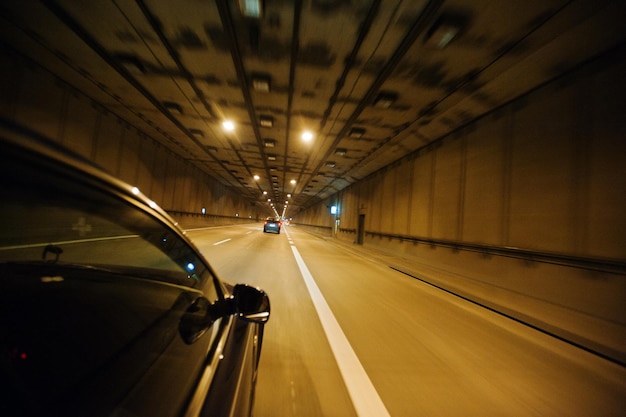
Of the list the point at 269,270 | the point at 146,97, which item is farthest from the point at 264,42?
the point at 146,97

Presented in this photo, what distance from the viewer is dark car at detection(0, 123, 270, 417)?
89 centimetres

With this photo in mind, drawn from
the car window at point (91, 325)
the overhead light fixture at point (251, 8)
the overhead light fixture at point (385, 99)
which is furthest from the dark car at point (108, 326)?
the overhead light fixture at point (385, 99)

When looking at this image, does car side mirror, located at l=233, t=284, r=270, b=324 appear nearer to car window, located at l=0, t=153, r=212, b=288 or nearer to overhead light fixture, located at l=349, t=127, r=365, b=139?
car window, located at l=0, t=153, r=212, b=288

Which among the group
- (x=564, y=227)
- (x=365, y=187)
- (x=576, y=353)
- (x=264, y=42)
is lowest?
(x=576, y=353)

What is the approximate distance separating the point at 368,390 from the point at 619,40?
8764mm

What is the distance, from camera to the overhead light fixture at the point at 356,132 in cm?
1214

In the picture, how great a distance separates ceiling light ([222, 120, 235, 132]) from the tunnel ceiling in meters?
0.53

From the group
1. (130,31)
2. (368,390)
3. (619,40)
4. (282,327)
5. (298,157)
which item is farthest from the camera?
(298,157)

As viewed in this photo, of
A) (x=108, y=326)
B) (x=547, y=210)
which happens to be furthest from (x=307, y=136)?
(x=108, y=326)

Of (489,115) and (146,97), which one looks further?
(146,97)

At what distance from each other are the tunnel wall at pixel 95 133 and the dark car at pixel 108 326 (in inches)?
14.8

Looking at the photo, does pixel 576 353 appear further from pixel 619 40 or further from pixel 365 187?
pixel 365 187

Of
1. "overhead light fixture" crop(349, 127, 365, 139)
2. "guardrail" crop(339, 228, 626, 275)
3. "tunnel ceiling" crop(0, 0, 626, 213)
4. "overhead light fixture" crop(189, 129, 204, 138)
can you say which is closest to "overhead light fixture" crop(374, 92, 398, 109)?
"tunnel ceiling" crop(0, 0, 626, 213)

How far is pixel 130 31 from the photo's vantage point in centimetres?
706
